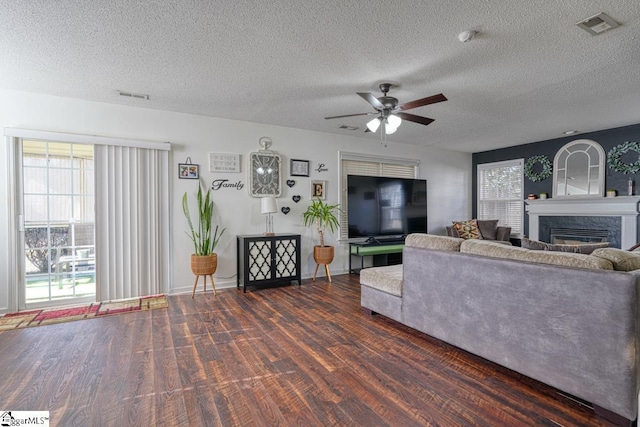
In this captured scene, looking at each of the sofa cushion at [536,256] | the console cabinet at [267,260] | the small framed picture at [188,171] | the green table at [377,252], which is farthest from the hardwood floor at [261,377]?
the green table at [377,252]

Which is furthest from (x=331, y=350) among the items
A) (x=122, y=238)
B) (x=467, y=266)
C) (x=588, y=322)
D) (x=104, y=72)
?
(x=104, y=72)

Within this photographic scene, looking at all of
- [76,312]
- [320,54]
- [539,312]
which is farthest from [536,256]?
[76,312]

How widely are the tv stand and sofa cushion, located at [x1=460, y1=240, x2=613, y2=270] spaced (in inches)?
→ 104

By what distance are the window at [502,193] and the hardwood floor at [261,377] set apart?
16.3 feet

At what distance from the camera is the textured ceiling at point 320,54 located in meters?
2.06

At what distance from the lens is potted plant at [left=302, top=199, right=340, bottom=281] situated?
4.91m

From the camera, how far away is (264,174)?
15.6ft

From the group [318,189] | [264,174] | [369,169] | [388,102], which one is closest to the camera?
[388,102]

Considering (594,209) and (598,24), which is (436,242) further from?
(594,209)

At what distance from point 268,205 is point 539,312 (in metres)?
3.37

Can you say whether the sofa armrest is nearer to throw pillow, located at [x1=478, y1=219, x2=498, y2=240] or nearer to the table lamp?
throw pillow, located at [x1=478, y1=219, x2=498, y2=240]

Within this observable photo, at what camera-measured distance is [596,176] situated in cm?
537

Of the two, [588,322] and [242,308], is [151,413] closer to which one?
[242,308]

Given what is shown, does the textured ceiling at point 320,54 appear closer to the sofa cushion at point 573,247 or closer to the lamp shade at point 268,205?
the lamp shade at point 268,205
